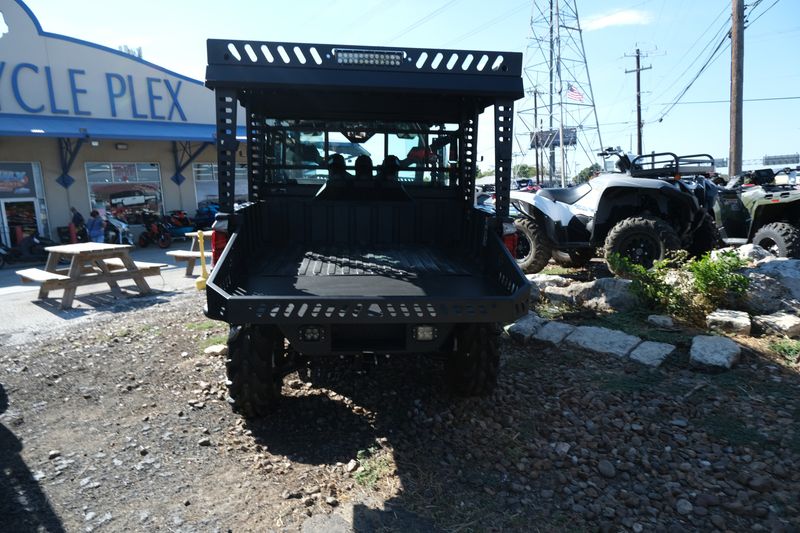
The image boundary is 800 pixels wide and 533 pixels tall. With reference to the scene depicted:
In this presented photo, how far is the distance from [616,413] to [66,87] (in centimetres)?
1726

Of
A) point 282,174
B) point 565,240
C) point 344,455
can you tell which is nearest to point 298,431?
point 344,455

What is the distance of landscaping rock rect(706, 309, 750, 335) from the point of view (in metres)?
5.21

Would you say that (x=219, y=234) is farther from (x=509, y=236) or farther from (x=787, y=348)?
(x=787, y=348)

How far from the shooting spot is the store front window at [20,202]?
14359 millimetres

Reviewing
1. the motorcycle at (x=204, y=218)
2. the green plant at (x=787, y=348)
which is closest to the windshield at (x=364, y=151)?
the green plant at (x=787, y=348)

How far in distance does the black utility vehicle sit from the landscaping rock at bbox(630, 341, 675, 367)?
5.45 feet

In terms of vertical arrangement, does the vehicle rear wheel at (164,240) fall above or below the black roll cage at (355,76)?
below

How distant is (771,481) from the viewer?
299 centimetres

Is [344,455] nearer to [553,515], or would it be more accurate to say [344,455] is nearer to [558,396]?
[553,515]

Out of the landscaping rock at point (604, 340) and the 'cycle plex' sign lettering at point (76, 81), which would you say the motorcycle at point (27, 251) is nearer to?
the 'cycle plex' sign lettering at point (76, 81)

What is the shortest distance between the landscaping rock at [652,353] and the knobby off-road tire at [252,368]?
3.12 meters

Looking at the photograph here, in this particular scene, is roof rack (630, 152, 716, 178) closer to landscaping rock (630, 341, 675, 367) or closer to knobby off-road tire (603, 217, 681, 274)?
knobby off-road tire (603, 217, 681, 274)

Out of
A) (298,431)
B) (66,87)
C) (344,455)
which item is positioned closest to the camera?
(344,455)

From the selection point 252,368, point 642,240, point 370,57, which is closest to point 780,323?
point 642,240
